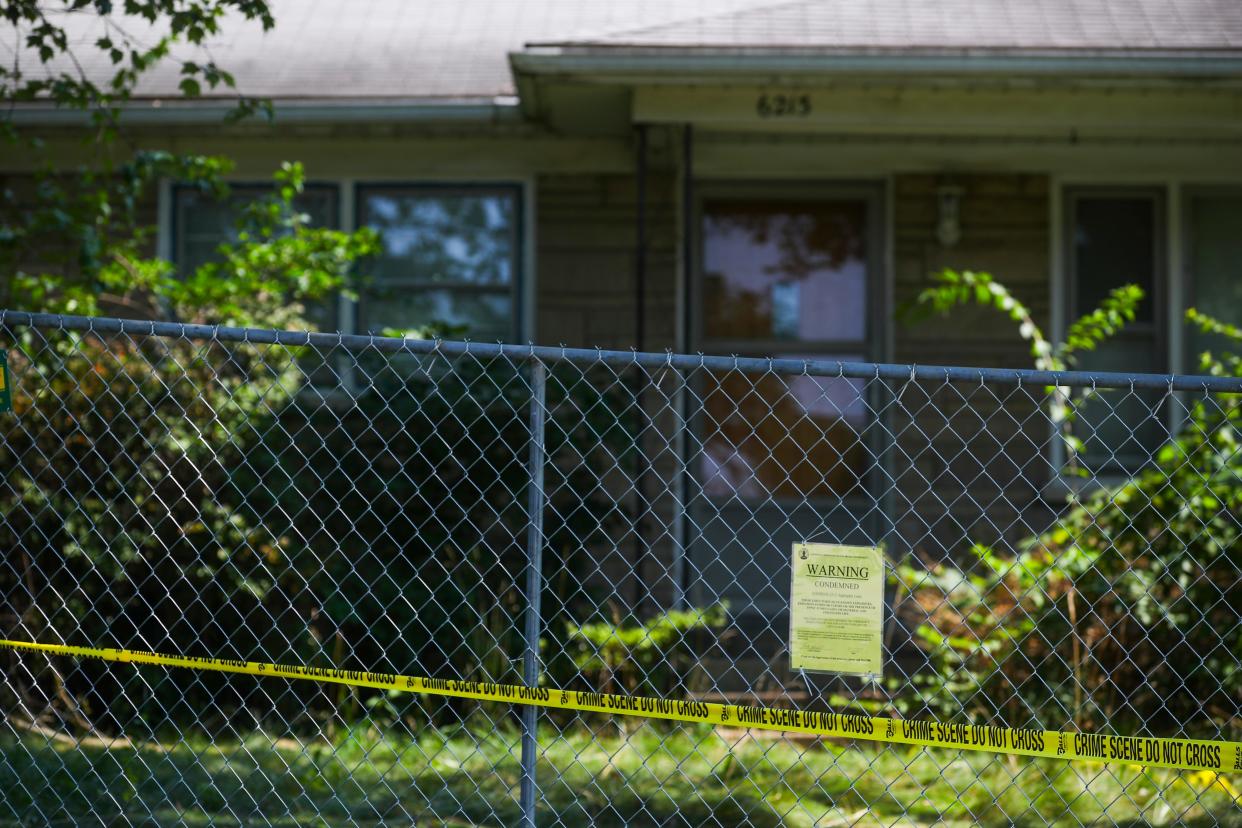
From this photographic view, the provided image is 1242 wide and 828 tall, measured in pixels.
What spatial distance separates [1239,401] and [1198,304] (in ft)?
8.63

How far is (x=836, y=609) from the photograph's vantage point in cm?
305

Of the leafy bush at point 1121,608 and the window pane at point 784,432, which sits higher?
the window pane at point 784,432

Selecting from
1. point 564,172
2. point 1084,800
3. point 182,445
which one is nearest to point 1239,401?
point 1084,800

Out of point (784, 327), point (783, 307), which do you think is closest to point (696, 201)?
point (783, 307)

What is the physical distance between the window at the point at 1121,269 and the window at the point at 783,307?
4.25ft

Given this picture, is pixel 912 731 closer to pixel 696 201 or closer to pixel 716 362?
pixel 716 362

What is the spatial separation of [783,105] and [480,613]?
3061 millimetres

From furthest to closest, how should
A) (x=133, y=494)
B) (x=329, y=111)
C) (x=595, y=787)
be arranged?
1. (x=329, y=111)
2. (x=133, y=494)
3. (x=595, y=787)

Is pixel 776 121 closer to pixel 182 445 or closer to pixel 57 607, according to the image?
pixel 182 445

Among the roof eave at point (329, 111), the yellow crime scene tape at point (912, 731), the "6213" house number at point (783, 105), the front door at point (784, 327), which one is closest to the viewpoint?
the yellow crime scene tape at point (912, 731)

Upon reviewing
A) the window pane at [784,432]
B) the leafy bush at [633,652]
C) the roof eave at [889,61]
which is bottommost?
the leafy bush at [633,652]

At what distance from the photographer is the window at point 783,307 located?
7.98 meters

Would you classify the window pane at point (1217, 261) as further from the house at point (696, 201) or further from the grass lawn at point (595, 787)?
the grass lawn at point (595, 787)

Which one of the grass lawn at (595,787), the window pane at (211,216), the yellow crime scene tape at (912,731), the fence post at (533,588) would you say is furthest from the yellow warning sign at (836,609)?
the window pane at (211,216)
